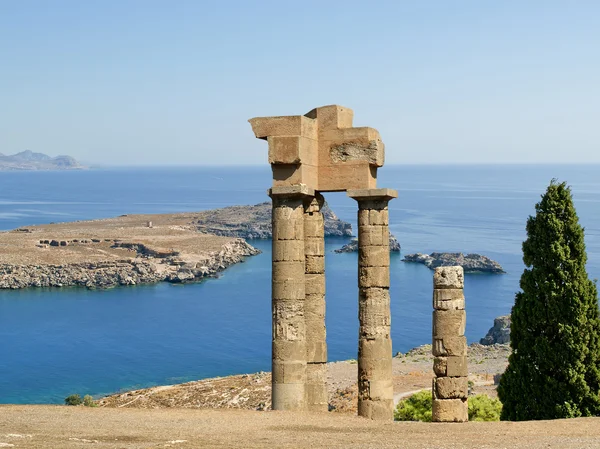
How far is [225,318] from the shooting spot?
108m

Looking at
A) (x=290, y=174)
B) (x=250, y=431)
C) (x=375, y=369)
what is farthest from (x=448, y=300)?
(x=250, y=431)

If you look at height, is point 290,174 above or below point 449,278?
above

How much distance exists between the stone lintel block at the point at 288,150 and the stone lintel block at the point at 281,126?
0.15 m

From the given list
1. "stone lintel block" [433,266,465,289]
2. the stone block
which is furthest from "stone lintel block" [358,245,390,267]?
the stone block

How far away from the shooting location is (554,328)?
86.5ft

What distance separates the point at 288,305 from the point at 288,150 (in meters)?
3.43

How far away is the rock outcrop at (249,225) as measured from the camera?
178m

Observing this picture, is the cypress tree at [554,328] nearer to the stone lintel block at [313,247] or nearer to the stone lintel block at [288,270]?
the stone lintel block at [313,247]

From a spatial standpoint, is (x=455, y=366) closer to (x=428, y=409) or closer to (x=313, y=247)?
(x=313, y=247)

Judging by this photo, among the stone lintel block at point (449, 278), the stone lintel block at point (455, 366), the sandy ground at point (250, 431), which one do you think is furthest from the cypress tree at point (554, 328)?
the sandy ground at point (250, 431)

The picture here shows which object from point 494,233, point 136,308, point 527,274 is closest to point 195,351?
point 136,308

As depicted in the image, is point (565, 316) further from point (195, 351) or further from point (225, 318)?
point (225, 318)

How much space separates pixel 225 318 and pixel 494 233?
77036 mm

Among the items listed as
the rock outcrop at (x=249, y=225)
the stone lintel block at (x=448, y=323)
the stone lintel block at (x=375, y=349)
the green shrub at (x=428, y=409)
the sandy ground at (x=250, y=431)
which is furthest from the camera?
the rock outcrop at (x=249, y=225)
